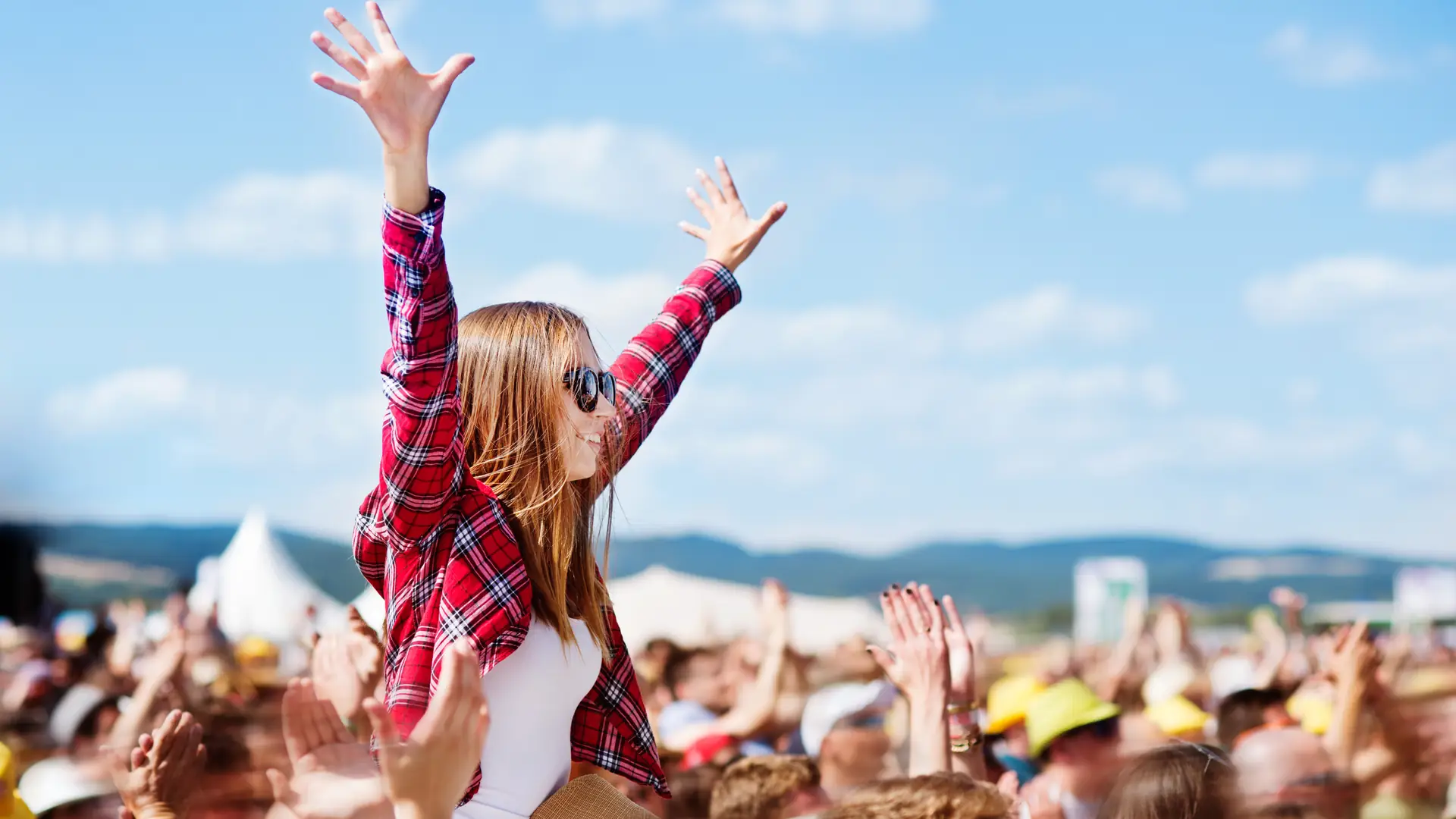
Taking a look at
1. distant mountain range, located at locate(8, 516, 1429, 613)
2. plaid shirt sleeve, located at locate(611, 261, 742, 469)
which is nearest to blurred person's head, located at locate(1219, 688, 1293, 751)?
plaid shirt sleeve, located at locate(611, 261, 742, 469)

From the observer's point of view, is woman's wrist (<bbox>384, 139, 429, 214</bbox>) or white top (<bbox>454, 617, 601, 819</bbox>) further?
white top (<bbox>454, 617, 601, 819</bbox>)

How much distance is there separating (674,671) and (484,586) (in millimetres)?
5618

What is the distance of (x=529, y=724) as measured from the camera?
1991 mm

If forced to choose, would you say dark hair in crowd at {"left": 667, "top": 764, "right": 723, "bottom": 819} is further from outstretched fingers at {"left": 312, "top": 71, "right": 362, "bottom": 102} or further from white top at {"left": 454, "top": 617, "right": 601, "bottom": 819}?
outstretched fingers at {"left": 312, "top": 71, "right": 362, "bottom": 102}

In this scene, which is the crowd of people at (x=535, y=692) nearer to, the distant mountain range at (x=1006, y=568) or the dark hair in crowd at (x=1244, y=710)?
the dark hair in crowd at (x=1244, y=710)

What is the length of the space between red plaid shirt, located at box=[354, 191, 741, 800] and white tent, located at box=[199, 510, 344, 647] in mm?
15583

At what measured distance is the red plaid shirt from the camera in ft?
5.77

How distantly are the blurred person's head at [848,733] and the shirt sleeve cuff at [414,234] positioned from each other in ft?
9.48

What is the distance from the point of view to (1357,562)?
11475 centimetres

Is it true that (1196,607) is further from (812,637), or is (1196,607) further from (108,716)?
(108,716)

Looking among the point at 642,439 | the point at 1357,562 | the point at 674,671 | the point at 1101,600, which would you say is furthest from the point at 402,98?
the point at 1357,562

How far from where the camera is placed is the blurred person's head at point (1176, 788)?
7.83 ft

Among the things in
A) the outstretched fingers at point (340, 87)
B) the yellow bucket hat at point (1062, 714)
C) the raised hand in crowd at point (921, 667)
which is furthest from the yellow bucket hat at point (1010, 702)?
the outstretched fingers at point (340, 87)

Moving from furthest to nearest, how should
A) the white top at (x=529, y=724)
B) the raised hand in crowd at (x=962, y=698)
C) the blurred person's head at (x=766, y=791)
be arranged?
the blurred person's head at (x=766, y=791) → the raised hand in crowd at (x=962, y=698) → the white top at (x=529, y=724)
